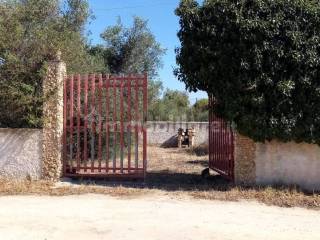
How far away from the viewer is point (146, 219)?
8977 millimetres

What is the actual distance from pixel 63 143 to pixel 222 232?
5585 millimetres

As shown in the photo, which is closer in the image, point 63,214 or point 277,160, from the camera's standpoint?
point 63,214

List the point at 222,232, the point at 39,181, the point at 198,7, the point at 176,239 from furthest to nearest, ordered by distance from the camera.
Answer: the point at 39,181 → the point at 198,7 → the point at 222,232 → the point at 176,239

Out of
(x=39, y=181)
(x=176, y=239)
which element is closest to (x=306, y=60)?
(x=176, y=239)

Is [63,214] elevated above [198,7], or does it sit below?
below

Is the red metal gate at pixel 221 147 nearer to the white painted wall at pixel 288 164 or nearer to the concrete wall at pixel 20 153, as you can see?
the white painted wall at pixel 288 164

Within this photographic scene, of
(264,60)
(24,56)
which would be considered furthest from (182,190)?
(24,56)

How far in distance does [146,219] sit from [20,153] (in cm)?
467

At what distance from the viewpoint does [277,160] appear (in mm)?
11688

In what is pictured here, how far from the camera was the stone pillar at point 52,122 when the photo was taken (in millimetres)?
12273

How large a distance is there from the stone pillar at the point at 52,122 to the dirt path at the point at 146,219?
1.46m

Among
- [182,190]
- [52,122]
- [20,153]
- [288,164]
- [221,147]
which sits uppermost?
[52,122]

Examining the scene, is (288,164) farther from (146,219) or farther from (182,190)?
(146,219)

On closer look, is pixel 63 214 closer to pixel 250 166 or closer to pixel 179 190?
pixel 179 190
